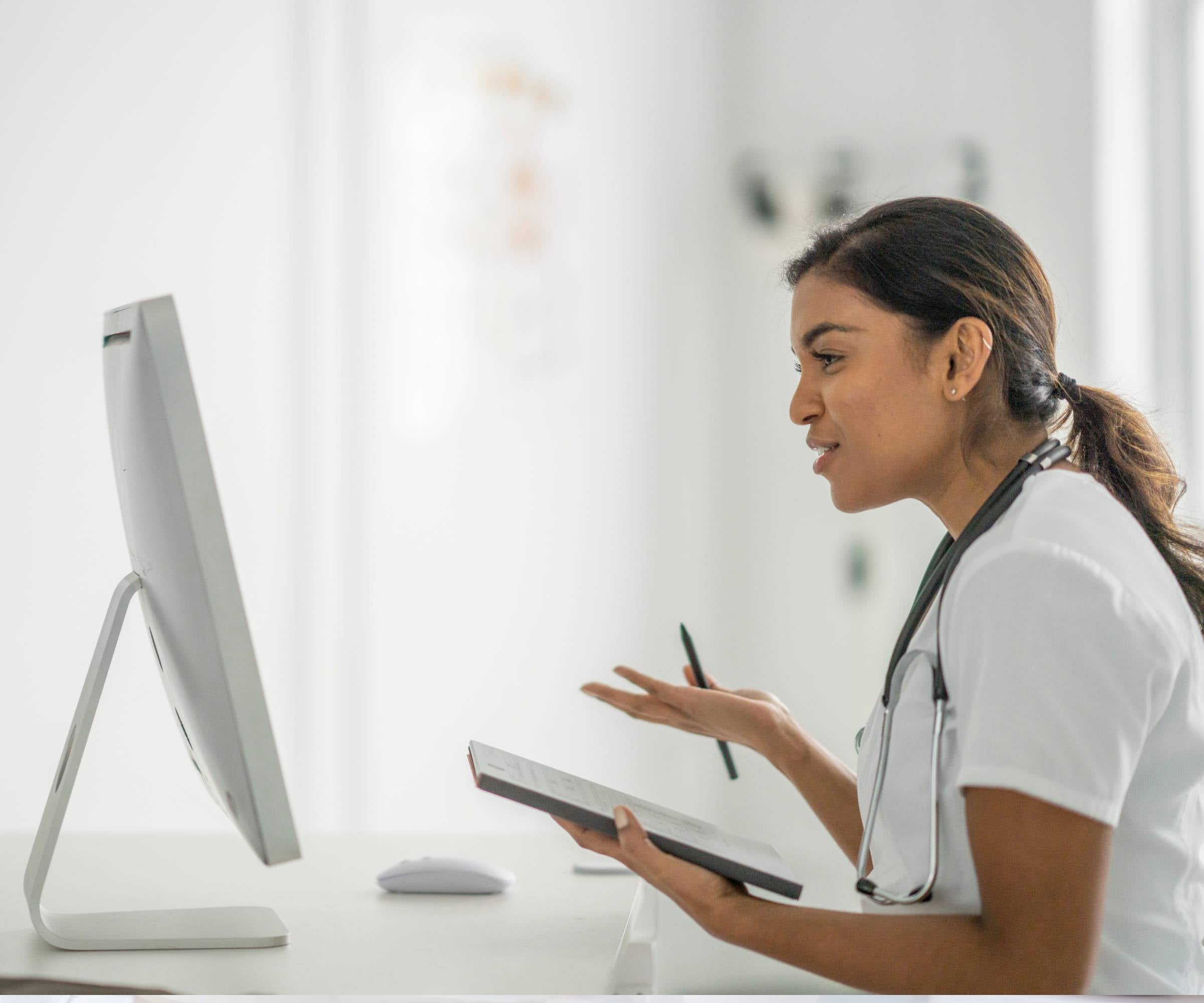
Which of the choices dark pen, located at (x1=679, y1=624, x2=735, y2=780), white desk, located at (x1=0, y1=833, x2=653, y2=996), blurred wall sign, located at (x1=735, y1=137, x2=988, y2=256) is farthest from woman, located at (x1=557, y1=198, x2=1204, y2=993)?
blurred wall sign, located at (x1=735, y1=137, x2=988, y2=256)

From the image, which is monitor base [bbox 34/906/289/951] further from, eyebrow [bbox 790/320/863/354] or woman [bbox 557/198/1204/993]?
eyebrow [bbox 790/320/863/354]

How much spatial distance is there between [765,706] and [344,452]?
148 cm

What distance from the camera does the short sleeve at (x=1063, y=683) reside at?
2.31 ft

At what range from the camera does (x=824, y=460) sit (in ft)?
3.56

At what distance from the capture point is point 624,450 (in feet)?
8.34

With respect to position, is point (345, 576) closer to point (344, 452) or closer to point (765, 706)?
point (344, 452)

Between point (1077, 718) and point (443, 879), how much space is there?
621 millimetres

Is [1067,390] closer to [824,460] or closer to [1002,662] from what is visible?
[824,460]

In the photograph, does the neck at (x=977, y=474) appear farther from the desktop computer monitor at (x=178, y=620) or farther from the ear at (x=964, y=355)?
the desktop computer monitor at (x=178, y=620)

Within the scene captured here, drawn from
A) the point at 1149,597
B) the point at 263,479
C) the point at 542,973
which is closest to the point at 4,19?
the point at 263,479

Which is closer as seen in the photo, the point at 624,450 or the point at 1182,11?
the point at 1182,11

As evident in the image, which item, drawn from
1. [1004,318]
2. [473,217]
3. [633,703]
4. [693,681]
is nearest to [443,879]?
[633,703]

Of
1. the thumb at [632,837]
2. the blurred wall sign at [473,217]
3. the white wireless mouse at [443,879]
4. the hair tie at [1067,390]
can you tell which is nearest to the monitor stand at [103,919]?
the white wireless mouse at [443,879]

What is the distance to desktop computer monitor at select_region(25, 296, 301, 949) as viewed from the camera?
2.08ft
